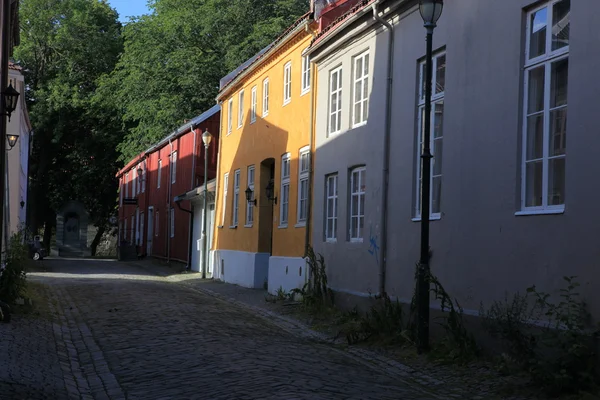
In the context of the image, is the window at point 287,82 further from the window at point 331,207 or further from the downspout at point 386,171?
the downspout at point 386,171

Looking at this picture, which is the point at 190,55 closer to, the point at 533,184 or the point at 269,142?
the point at 269,142

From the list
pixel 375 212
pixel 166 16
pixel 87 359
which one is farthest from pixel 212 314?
pixel 166 16

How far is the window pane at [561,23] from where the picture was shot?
9508 millimetres

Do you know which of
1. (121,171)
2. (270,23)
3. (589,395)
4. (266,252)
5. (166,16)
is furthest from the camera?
(121,171)

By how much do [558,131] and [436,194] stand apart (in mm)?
3195

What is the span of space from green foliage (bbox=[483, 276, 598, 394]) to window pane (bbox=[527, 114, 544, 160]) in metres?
1.56

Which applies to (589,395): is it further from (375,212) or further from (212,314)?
(212,314)

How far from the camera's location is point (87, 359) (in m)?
11.0

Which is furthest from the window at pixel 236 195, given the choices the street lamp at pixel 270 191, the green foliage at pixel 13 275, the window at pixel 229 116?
the green foliage at pixel 13 275

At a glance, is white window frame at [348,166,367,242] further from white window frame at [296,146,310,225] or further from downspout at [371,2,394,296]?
white window frame at [296,146,310,225]

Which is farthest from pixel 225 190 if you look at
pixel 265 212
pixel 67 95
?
pixel 67 95

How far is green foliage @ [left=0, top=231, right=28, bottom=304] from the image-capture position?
14.5 m

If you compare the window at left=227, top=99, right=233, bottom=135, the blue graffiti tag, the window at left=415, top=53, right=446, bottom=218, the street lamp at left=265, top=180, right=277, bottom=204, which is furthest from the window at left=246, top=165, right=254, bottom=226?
the window at left=415, top=53, right=446, bottom=218

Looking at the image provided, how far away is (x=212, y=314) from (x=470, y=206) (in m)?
6.78
